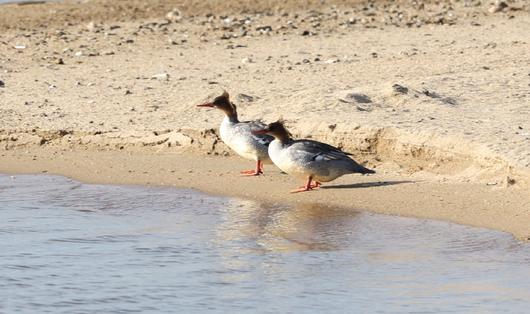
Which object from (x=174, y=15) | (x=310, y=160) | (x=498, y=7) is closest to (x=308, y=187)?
(x=310, y=160)

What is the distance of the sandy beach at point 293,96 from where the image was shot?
10828 mm

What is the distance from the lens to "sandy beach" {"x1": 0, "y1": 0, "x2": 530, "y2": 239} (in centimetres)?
1083

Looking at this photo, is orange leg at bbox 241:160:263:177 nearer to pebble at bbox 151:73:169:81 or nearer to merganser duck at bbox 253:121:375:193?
merganser duck at bbox 253:121:375:193

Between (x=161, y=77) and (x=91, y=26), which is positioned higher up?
(x=91, y=26)

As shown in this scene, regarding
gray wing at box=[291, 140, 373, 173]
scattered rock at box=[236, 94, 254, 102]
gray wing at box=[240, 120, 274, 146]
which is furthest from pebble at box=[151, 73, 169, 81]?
A: gray wing at box=[291, 140, 373, 173]

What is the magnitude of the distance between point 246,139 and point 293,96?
5.79 feet

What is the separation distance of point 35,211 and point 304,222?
2.19m

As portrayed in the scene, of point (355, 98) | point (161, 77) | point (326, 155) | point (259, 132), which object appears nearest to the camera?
point (326, 155)

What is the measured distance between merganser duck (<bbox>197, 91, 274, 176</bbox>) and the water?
2.89ft

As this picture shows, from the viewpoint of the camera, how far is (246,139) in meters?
11.5

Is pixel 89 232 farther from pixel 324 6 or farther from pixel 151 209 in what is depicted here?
pixel 324 6

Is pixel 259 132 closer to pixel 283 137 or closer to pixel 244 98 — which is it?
pixel 283 137

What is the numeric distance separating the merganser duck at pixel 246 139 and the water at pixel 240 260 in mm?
880

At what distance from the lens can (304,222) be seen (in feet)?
32.4
